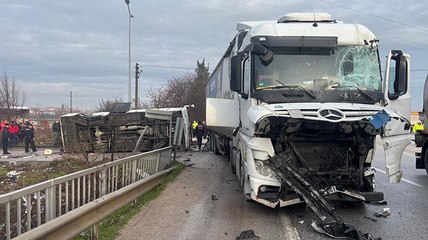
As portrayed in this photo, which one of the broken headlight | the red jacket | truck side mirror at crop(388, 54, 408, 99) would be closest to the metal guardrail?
the broken headlight

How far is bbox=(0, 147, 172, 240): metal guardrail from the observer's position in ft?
12.6

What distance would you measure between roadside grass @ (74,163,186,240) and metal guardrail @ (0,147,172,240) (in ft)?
1.30

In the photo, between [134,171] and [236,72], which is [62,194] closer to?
[134,171]

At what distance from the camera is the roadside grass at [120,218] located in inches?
225

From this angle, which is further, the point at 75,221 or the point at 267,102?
the point at 267,102

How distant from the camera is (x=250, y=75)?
752 cm

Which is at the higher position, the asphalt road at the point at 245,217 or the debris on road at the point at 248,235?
the debris on road at the point at 248,235

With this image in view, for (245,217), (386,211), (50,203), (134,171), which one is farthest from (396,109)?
(50,203)

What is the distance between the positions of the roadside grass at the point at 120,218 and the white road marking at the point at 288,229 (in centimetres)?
238

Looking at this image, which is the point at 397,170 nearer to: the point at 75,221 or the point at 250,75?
the point at 250,75

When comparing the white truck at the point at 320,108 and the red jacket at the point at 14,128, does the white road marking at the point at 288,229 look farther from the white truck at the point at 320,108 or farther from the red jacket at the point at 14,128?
the red jacket at the point at 14,128

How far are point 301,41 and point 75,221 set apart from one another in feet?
15.8

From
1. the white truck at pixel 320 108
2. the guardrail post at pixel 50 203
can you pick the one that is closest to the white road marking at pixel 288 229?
the white truck at pixel 320 108

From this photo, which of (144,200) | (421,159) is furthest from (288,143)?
(421,159)
